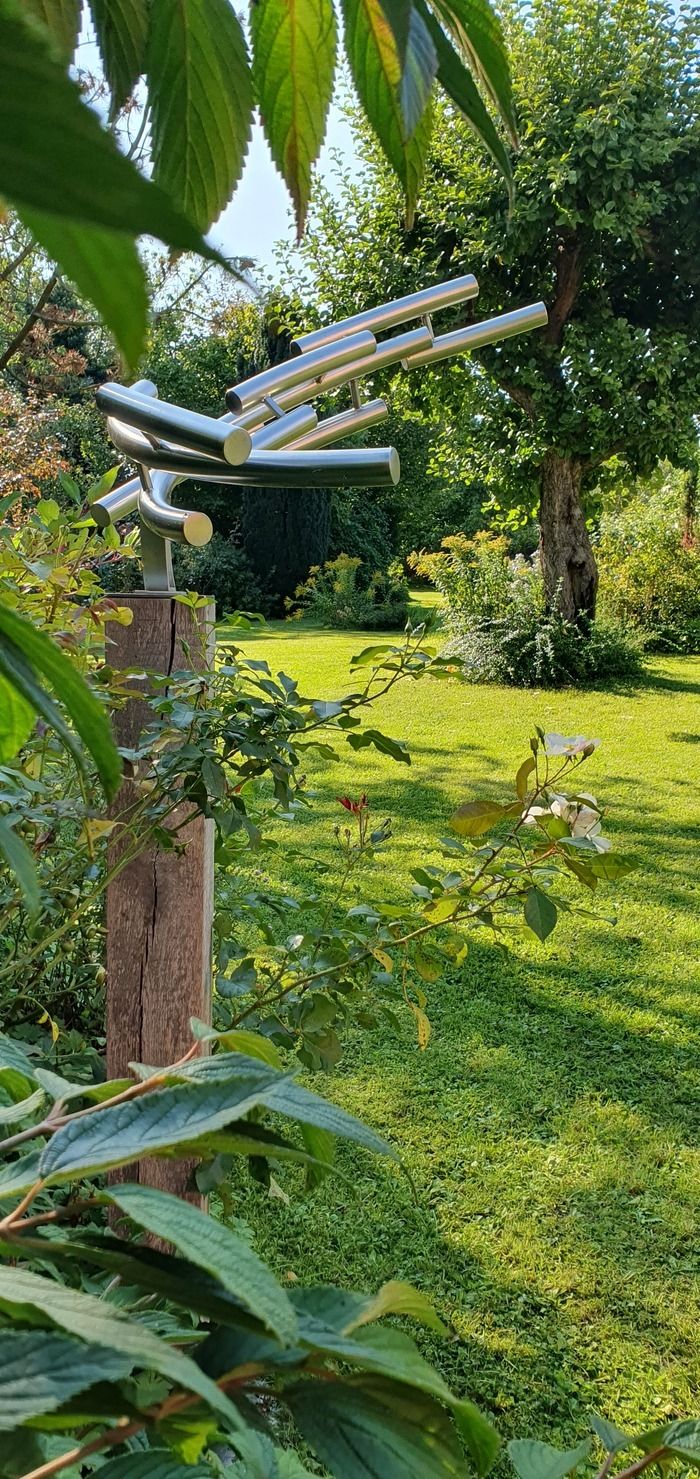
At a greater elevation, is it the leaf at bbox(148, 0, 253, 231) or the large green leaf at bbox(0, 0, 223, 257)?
the leaf at bbox(148, 0, 253, 231)

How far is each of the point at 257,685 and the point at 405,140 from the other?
91cm

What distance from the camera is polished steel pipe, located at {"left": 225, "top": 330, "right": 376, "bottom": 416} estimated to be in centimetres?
97

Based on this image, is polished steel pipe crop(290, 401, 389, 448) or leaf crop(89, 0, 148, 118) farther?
polished steel pipe crop(290, 401, 389, 448)

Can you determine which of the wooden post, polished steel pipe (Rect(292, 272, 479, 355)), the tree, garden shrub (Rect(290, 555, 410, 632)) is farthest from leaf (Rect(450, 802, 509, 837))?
garden shrub (Rect(290, 555, 410, 632))

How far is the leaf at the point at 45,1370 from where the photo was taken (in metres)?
0.18

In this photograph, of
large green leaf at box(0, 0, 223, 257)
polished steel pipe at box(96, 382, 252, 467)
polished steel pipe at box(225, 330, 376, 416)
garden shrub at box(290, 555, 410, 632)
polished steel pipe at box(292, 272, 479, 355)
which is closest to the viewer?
large green leaf at box(0, 0, 223, 257)

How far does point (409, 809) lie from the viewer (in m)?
4.60

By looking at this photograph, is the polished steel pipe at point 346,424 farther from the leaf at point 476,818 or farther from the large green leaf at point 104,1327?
the large green leaf at point 104,1327

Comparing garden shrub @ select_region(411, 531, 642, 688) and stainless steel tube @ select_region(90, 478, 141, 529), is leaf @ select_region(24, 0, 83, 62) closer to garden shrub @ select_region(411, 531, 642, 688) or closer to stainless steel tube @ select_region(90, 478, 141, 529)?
stainless steel tube @ select_region(90, 478, 141, 529)

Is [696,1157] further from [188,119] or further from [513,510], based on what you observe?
[513,510]

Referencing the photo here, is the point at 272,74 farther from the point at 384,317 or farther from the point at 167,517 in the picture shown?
the point at 384,317

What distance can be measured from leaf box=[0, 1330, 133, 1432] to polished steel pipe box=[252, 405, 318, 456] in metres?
0.72

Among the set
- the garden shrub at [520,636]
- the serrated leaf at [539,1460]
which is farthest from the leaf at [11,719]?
the garden shrub at [520,636]

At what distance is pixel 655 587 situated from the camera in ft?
30.3
